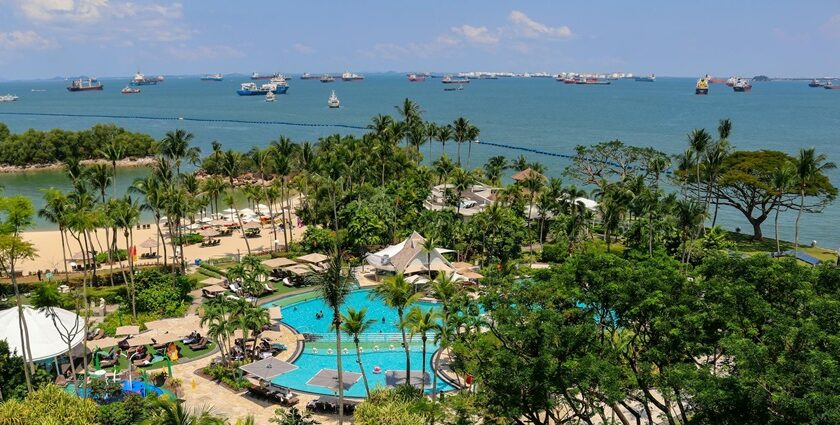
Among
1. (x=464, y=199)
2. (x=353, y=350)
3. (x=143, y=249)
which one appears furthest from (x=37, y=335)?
(x=464, y=199)

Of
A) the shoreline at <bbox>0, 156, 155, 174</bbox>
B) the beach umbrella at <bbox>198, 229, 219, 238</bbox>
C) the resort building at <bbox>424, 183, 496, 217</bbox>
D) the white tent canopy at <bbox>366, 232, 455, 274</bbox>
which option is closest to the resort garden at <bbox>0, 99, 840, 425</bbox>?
the white tent canopy at <bbox>366, 232, 455, 274</bbox>

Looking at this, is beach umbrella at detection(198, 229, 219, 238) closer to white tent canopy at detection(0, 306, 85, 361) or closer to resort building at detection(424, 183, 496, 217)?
resort building at detection(424, 183, 496, 217)

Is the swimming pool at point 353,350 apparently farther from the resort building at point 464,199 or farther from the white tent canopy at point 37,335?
the resort building at point 464,199

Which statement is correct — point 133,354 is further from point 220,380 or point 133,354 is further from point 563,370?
point 563,370

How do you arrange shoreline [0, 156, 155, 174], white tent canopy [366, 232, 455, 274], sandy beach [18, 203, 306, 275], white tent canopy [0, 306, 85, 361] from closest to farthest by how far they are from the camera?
white tent canopy [0, 306, 85, 361] → white tent canopy [366, 232, 455, 274] → sandy beach [18, 203, 306, 275] → shoreline [0, 156, 155, 174]

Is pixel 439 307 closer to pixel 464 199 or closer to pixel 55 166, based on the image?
pixel 464 199

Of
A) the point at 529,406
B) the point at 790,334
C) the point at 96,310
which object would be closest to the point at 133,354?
the point at 96,310
